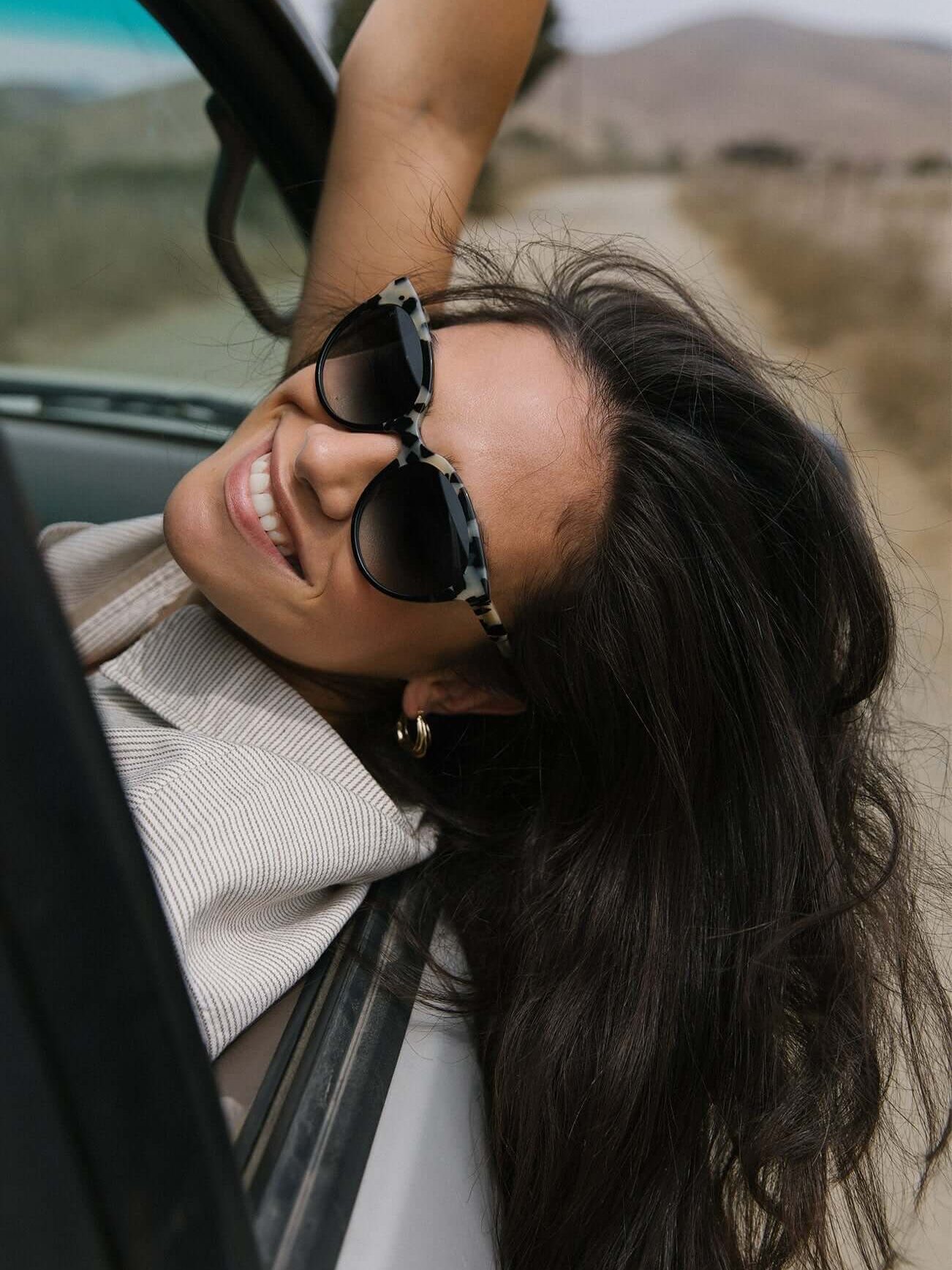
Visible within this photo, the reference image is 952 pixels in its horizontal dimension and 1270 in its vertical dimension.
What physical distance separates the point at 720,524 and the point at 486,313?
455 millimetres

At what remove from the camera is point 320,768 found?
132 cm

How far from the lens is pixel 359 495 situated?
1326 millimetres

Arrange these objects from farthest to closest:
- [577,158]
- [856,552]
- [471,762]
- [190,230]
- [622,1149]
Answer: [577,158] < [190,230] < [471,762] < [856,552] < [622,1149]

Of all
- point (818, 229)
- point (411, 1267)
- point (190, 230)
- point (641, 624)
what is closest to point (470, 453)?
point (641, 624)

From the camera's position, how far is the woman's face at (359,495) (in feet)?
4.28

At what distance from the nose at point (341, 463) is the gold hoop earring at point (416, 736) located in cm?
33

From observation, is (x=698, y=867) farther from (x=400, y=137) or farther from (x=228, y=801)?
(x=400, y=137)

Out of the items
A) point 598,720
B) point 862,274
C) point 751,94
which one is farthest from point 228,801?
point 751,94

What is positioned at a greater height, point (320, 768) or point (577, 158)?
point (577, 158)

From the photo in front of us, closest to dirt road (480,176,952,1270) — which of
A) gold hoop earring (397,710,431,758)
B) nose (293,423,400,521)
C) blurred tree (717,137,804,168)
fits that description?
nose (293,423,400,521)

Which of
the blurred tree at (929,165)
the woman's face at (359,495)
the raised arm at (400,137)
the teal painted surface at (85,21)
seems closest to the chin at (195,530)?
the woman's face at (359,495)

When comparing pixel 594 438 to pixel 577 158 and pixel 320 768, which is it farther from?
pixel 577 158

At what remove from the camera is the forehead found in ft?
4.26

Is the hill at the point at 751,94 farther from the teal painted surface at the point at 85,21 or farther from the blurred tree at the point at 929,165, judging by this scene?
the teal painted surface at the point at 85,21
